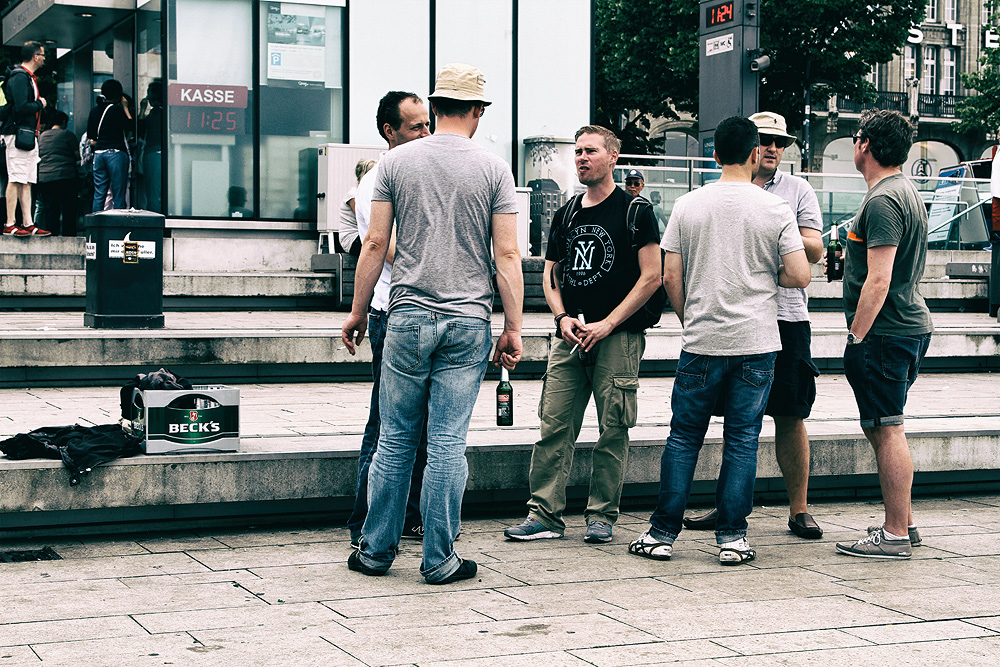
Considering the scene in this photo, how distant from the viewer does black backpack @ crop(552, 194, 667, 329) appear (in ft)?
17.4

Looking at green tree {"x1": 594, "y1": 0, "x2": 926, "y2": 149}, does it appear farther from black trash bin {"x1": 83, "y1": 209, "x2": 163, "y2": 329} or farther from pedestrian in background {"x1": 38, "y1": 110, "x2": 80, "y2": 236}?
black trash bin {"x1": 83, "y1": 209, "x2": 163, "y2": 329}

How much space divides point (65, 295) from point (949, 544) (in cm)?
838

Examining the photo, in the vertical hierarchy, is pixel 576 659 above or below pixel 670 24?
A: below

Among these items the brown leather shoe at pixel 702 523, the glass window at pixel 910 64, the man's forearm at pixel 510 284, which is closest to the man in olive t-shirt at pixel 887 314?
the brown leather shoe at pixel 702 523

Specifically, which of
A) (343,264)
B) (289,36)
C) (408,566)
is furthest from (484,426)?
(289,36)

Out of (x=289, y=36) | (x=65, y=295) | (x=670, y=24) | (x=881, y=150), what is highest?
(x=670, y=24)

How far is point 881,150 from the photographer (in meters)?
5.28

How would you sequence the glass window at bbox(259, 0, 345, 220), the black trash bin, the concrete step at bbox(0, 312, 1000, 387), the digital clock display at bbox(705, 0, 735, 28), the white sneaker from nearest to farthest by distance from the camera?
the white sneaker < the concrete step at bbox(0, 312, 1000, 387) < the black trash bin < the digital clock display at bbox(705, 0, 735, 28) < the glass window at bbox(259, 0, 345, 220)

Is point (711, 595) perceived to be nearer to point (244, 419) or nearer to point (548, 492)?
point (548, 492)

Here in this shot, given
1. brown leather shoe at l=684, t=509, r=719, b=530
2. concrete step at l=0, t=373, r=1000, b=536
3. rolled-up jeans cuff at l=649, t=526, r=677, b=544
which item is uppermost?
concrete step at l=0, t=373, r=1000, b=536

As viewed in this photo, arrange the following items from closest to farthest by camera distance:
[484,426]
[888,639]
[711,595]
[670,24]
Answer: [888,639] < [711,595] < [484,426] < [670,24]

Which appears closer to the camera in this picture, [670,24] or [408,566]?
[408,566]

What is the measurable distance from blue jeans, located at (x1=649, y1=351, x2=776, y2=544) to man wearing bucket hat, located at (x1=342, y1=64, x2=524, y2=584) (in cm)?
87

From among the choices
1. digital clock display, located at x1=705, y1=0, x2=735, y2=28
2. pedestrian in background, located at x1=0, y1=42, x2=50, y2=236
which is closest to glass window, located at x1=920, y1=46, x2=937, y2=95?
pedestrian in background, located at x1=0, y1=42, x2=50, y2=236
